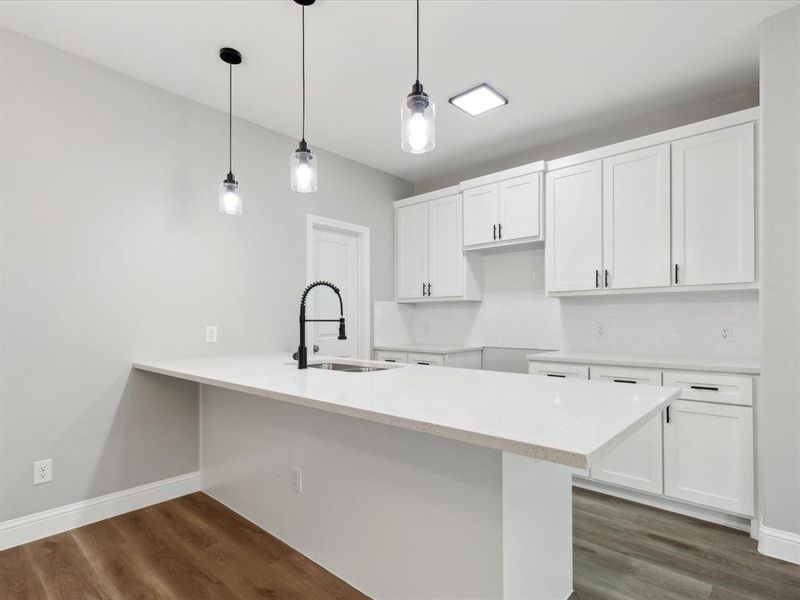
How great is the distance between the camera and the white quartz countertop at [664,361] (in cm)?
250

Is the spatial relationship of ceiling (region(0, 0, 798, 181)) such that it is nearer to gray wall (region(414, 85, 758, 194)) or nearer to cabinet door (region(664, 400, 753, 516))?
gray wall (region(414, 85, 758, 194))

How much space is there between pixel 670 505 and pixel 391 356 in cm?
246

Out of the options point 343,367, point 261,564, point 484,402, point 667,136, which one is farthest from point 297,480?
point 667,136

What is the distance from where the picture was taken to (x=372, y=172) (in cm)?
440

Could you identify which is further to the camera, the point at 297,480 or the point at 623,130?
the point at 623,130

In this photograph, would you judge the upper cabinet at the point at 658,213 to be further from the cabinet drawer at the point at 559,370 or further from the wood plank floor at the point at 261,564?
the wood plank floor at the point at 261,564

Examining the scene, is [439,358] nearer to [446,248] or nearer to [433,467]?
[446,248]

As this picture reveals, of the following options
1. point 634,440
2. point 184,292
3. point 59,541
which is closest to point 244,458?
point 59,541

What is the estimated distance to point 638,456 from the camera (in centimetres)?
279

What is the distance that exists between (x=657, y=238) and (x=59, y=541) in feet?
13.0

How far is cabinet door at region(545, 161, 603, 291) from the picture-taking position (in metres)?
3.20

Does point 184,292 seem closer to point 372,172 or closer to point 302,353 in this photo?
point 302,353

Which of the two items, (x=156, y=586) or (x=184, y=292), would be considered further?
(x=184, y=292)

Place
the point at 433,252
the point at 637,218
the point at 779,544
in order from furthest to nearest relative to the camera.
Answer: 1. the point at 433,252
2. the point at 637,218
3. the point at 779,544
